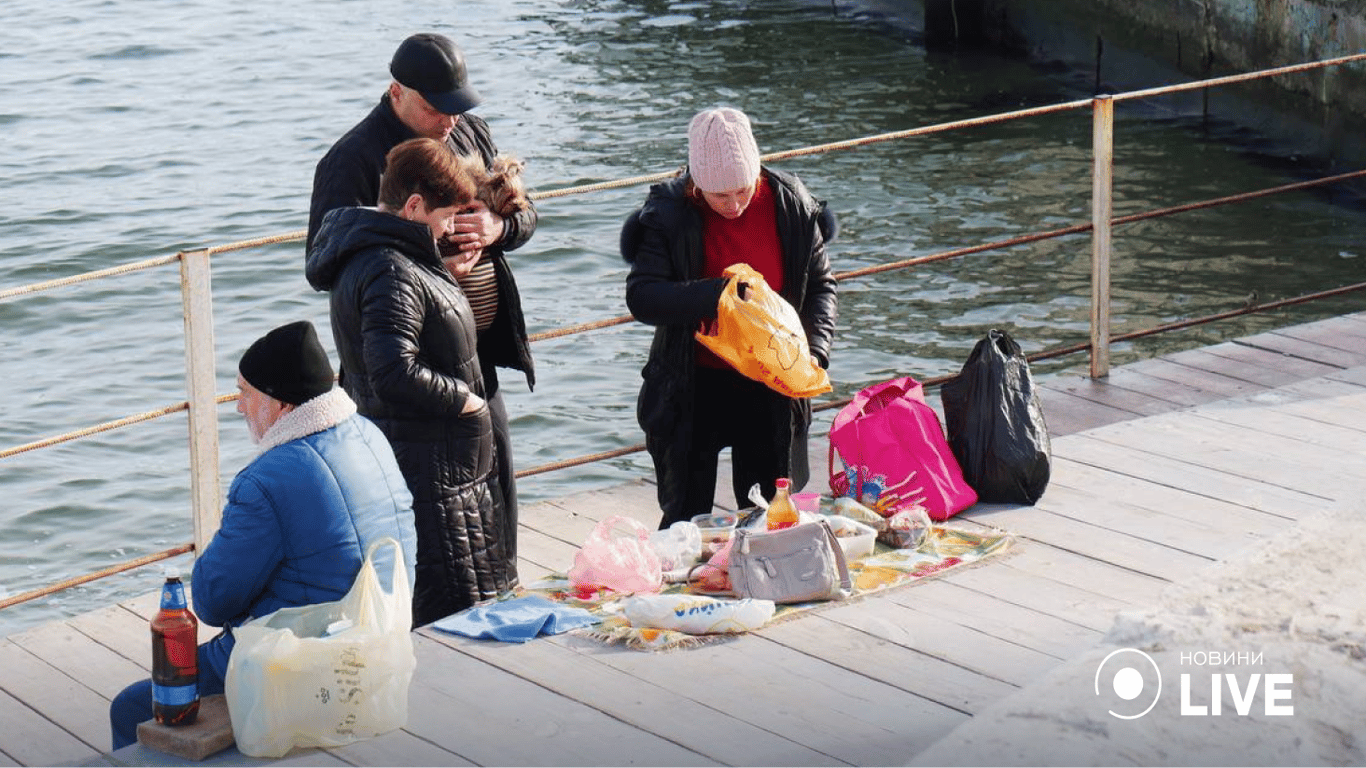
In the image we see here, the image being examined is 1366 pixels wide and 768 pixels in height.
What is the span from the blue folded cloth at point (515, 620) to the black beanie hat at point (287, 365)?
945 mm

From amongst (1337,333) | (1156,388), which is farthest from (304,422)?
(1337,333)

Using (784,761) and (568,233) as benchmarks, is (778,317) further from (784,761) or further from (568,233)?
(568,233)

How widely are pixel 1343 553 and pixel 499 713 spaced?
1.87 meters

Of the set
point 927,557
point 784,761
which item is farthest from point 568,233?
point 784,761

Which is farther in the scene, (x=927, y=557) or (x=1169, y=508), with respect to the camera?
(x=1169, y=508)

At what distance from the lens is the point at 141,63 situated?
22469 mm

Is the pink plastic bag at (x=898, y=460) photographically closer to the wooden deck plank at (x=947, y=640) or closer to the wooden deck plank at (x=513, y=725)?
the wooden deck plank at (x=947, y=640)

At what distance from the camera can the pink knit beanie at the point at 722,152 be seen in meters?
5.14

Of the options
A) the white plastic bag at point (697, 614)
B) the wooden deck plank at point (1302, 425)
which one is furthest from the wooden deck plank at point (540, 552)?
the wooden deck plank at point (1302, 425)

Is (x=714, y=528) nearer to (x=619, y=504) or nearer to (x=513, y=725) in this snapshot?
(x=619, y=504)

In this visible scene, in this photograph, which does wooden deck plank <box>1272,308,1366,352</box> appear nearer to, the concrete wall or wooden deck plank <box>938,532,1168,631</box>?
wooden deck plank <box>938,532,1168,631</box>

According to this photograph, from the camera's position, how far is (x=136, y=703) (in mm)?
4270

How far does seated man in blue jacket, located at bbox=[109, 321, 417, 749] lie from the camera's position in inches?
156

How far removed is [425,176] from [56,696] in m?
1.75
